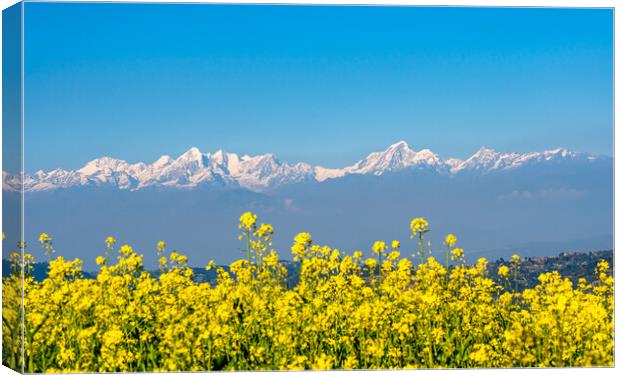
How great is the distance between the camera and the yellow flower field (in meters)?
6.61

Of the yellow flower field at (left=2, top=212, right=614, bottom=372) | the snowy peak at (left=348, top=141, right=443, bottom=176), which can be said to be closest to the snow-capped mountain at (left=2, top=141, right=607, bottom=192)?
the snowy peak at (left=348, top=141, right=443, bottom=176)

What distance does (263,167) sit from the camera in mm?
7023

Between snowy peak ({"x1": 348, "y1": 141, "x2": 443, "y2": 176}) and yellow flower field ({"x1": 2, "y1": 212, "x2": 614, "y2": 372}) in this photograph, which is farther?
snowy peak ({"x1": 348, "y1": 141, "x2": 443, "y2": 176})

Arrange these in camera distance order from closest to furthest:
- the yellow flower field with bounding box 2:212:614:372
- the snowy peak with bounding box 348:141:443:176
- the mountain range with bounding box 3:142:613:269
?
the yellow flower field with bounding box 2:212:614:372
the mountain range with bounding box 3:142:613:269
the snowy peak with bounding box 348:141:443:176

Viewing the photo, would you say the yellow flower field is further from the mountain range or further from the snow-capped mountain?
the snow-capped mountain

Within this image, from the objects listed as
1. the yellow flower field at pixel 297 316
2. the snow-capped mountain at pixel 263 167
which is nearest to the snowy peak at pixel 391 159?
the snow-capped mountain at pixel 263 167

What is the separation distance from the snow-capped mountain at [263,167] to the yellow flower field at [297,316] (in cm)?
38

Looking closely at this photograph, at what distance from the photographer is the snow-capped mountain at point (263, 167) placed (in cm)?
691

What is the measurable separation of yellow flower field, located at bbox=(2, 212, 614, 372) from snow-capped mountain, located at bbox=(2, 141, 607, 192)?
38cm

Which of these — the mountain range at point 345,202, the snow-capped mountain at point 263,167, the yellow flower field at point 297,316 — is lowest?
the yellow flower field at point 297,316

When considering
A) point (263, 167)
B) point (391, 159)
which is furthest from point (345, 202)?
point (263, 167)

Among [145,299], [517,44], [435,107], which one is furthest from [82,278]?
[517,44]

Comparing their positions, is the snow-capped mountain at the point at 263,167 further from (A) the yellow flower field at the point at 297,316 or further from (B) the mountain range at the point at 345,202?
(A) the yellow flower field at the point at 297,316

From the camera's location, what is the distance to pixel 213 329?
21.7 ft
